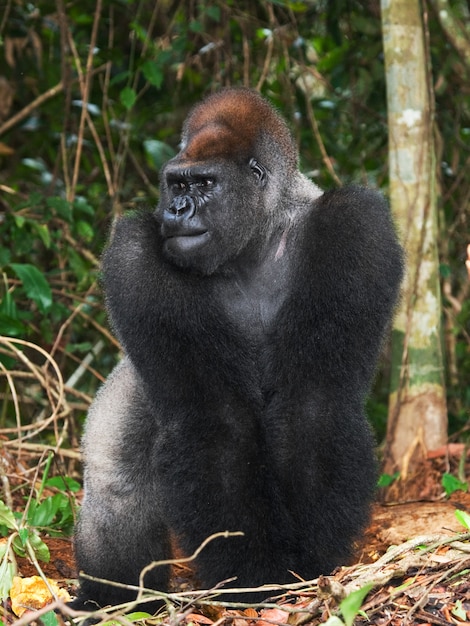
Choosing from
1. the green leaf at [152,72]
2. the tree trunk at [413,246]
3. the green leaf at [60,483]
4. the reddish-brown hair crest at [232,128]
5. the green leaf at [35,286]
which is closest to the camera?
the reddish-brown hair crest at [232,128]

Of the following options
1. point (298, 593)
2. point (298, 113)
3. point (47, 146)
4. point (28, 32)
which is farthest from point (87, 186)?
point (298, 593)

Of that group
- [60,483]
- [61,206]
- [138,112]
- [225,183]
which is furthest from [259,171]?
[138,112]

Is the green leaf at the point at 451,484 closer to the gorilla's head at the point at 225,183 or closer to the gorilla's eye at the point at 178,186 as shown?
the gorilla's head at the point at 225,183

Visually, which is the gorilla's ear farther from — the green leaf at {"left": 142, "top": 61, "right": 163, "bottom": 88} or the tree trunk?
the green leaf at {"left": 142, "top": 61, "right": 163, "bottom": 88}

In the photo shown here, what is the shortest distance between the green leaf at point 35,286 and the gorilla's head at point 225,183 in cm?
132

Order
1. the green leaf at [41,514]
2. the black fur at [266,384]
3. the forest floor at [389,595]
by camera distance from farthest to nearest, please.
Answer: the green leaf at [41,514], the black fur at [266,384], the forest floor at [389,595]

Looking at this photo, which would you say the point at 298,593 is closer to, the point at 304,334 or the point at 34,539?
the point at 304,334

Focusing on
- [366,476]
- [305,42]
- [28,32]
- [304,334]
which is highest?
[305,42]

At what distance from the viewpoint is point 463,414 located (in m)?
6.10

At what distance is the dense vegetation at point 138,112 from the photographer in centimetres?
549

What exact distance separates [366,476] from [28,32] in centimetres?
425

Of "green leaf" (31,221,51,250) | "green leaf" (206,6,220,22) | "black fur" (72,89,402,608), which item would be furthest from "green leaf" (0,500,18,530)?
"green leaf" (206,6,220,22)

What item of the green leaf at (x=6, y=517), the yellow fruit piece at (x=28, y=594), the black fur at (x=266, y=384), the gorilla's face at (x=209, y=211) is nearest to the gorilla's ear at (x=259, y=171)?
the gorilla's face at (x=209, y=211)

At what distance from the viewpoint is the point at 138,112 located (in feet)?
20.7
